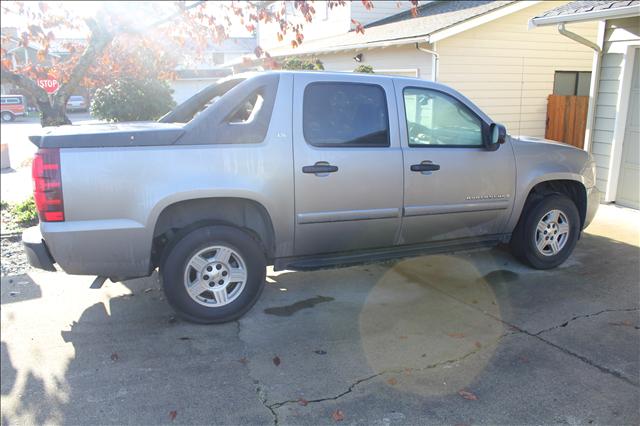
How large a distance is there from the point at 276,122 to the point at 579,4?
5.75 m

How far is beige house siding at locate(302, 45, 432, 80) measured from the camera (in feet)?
36.9

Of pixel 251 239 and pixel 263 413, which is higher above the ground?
pixel 251 239

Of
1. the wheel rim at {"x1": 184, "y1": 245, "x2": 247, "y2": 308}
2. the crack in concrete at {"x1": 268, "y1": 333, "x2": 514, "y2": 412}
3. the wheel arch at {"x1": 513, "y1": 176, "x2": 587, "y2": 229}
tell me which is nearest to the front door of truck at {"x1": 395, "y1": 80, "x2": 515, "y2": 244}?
the wheel arch at {"x1": 513, "y1": 176, "x2": 587, "y2": 229}

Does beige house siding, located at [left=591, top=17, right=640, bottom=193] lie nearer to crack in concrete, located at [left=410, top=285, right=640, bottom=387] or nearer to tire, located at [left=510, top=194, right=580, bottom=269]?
tire, located at [left=510, top=194, right=580, bottom=269]

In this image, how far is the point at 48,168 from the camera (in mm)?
3840

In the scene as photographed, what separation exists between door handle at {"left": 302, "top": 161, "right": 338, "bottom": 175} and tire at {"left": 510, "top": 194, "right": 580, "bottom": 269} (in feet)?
7.61

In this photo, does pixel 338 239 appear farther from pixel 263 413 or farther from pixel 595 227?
pixel 595 227

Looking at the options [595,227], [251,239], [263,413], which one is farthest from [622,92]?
[263,413]

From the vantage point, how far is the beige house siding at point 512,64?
11.0 m

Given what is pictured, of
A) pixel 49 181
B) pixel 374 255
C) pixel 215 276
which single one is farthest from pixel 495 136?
pixel 49 181

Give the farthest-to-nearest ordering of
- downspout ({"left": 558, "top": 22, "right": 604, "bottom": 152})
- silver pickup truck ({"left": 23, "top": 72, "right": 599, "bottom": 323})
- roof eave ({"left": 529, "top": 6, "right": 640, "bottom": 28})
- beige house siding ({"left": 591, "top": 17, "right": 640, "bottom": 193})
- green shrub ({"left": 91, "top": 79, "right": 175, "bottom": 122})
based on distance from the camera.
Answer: green shrub ({"left": 91, "top": 79, "right": 175, "bottom": 122}) < downspout ({"left": 558, "top": 22, "right": 604, "bottom": 152}) < beige house siding ({"left": 591, "top": 17, "right": 640, "bottom": 193}) < roof eave ({"left": 529, "top": 6, "right": 640, "bottom": 28}) < silver pickup truck ({"left": 23, "top": 72, "right": 599, "bottom": 323})

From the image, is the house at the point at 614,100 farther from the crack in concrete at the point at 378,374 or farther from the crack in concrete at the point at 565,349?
the crack in concrete at the point at 378,374

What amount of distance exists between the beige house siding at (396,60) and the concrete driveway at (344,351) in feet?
21.7

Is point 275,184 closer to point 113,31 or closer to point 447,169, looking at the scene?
point 447,169
